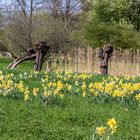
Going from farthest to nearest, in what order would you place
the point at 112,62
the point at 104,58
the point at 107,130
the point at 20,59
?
the point at 112,62 < the point at 20,59 < the point at 104,58 < the point at 107,130

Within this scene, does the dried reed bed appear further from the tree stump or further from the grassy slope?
the grassy slope

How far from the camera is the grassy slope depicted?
5.24 meters

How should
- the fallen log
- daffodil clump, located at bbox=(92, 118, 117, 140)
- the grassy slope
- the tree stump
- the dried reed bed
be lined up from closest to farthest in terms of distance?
daffodil clump, located at bbox=(92, 118, 117, 140) → the grassy slope → the tree stump → the fallen log → the dried reed bed

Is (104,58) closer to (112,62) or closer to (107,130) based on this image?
(112,62)

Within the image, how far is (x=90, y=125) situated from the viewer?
5.72 m

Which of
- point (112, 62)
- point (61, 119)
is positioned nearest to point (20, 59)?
point (112, 62)

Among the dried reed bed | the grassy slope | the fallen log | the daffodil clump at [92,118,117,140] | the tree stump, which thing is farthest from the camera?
the dried reed bed

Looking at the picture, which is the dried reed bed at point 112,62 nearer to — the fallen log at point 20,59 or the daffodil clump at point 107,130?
the fallen log at point 20,59

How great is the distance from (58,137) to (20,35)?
104 ft

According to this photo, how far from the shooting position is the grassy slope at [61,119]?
5.24 meters

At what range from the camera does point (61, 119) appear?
19.7 feet

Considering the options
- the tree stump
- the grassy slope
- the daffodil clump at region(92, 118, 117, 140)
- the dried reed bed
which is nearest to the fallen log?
the tree stump

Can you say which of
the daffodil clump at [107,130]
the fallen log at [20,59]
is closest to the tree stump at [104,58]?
the fallen log at [20,59]

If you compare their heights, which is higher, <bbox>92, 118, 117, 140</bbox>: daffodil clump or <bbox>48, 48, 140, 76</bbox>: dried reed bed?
<bbox>92, 118, 117, 140</bbox>: daffodil clump
